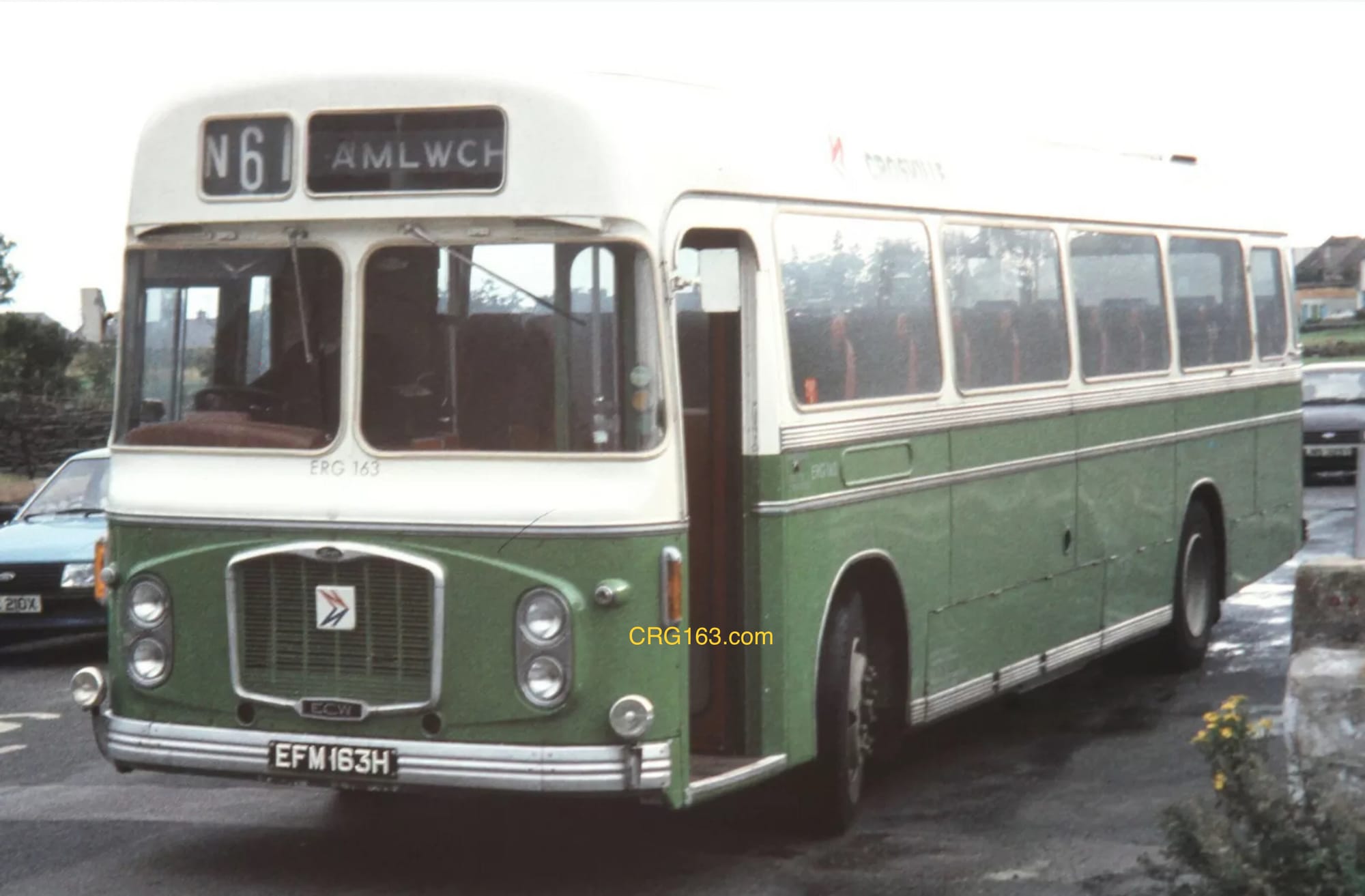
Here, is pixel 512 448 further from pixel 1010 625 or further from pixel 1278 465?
pixel 1278 465

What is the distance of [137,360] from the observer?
882 centimetres

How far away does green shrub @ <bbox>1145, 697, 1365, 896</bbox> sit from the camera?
6.79 meters

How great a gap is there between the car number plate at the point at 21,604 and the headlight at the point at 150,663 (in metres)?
7.23

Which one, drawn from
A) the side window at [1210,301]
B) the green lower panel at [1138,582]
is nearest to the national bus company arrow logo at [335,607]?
the green lower panel at [1138,582]

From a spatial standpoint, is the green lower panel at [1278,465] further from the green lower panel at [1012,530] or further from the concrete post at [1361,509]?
the concrete post at [1361,509]

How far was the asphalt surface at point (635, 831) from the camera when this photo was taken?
8.66 m

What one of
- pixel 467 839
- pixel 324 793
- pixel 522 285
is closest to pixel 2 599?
pixel 324 793

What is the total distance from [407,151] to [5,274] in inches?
1407

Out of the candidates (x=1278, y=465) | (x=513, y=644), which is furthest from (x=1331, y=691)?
(x=1278, y=465)

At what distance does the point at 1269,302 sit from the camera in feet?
51.3

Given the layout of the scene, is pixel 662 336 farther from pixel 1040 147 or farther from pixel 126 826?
pixel 1040 147

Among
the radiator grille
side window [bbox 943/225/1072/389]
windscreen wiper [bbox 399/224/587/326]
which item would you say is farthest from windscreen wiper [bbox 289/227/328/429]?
side window [bbox 943/225/1072/389]

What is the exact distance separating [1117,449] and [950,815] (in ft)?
11.1

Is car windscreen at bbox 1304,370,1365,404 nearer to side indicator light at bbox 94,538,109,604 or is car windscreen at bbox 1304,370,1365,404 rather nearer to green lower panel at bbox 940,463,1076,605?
green lower panel at bbox 940,463,1076,605
